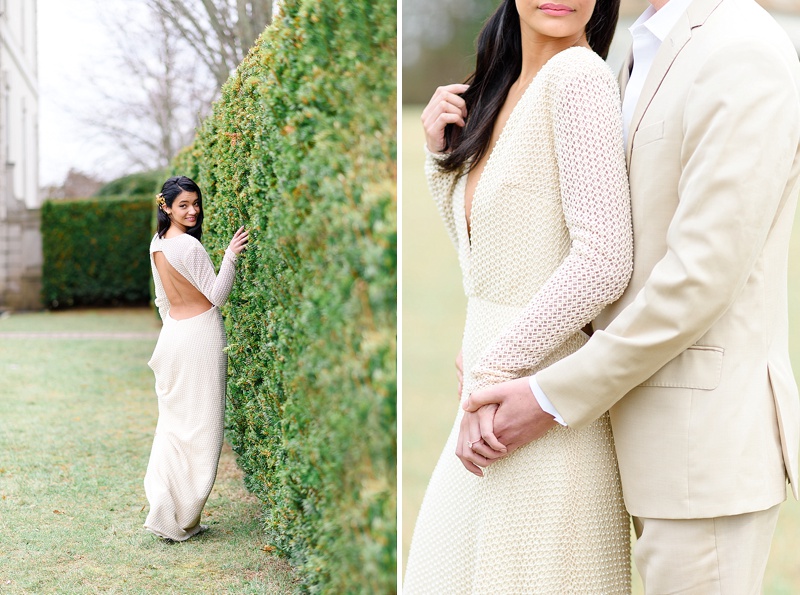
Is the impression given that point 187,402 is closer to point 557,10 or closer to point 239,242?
point 239,242

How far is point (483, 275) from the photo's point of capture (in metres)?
2.09

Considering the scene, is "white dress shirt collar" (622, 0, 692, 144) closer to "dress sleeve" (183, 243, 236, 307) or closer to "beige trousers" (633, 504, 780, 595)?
"beige trousers" (633, 504, 780, 595)

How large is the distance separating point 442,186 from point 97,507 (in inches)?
161

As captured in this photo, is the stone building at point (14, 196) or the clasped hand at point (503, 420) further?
the stone building at point (14, 196)

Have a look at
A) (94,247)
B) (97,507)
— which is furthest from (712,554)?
(94,247)

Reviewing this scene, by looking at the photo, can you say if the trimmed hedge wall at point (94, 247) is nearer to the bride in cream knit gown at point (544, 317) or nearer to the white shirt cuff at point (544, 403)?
the bride in cream knit gown at point (544, 317)

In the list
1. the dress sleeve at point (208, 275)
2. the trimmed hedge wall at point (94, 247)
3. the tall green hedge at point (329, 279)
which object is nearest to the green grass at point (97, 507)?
the tall green hedge at point (329, 279)

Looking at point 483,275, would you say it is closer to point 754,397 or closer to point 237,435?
point 754,397

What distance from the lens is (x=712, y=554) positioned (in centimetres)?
183

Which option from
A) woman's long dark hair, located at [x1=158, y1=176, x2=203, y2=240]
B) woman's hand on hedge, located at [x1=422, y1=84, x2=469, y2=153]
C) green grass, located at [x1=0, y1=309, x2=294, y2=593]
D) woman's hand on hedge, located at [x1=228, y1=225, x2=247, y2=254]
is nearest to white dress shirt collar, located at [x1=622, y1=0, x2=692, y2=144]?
woman's hand on hedge, located at [x1=422, y1=84, x2=469, y2=153]

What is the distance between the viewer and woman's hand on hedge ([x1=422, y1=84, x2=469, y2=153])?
2307 mm

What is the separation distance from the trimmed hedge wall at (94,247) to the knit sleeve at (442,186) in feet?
57.8

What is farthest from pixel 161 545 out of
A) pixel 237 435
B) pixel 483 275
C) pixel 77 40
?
pixel 77 40

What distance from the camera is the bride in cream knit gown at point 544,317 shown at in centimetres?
189
